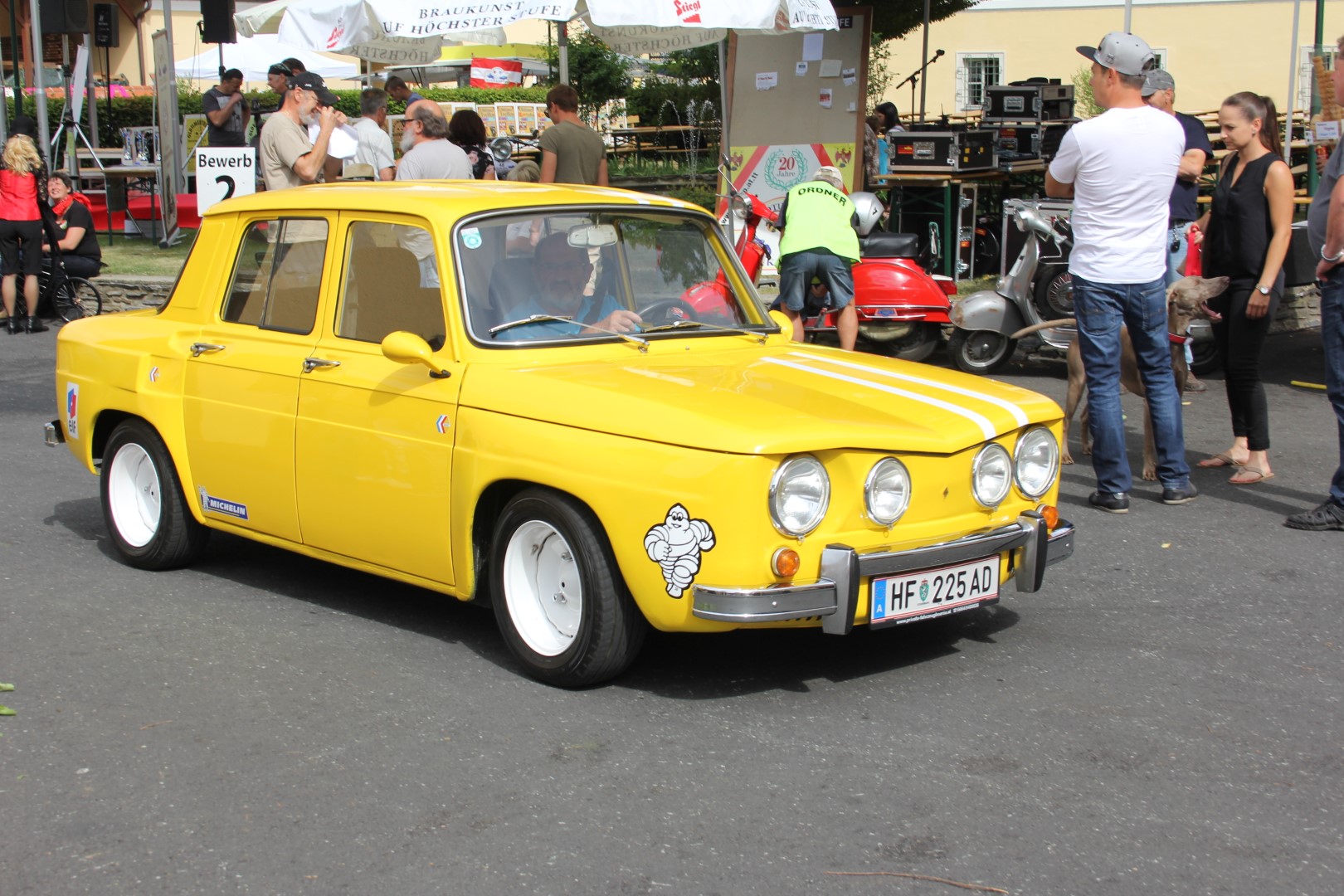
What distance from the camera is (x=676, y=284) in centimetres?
555

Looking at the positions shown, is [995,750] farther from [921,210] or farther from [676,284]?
[921,210]

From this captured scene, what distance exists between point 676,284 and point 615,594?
1.61 meters

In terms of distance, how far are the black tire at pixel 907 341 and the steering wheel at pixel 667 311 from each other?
570 cm

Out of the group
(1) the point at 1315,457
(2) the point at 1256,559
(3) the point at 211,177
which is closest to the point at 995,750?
(2) the point at 1256,559

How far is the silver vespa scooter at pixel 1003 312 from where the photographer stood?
1070 cm

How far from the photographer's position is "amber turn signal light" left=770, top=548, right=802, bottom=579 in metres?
4.14

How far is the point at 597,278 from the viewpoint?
17.4 ft

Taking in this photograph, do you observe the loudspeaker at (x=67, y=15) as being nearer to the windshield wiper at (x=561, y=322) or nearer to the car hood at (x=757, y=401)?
the windshield wiper at (x=561, y=322)

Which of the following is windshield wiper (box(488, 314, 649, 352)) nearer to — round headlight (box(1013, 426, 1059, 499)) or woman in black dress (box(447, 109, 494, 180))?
round headlight (box(1013, 426, 1059, 499))

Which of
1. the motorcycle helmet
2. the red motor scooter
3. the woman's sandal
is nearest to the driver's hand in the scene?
the woman's sandal

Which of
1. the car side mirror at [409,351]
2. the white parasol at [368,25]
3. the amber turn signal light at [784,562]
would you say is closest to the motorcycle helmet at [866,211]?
the white parasol at [368,25]

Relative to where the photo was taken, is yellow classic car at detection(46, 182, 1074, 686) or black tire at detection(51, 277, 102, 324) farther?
black tire at detection(51, 277, 102, 324)


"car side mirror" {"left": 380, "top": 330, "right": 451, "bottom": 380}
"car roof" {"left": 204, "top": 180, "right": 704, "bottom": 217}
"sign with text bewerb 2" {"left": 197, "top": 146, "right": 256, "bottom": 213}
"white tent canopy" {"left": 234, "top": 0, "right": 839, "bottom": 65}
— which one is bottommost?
"car side mirror" {"left": 380, "top": 330, "right": 451, "bottom": 380}

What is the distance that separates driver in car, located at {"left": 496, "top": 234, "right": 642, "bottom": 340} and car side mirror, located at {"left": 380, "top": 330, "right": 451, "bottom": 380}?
0.29m
